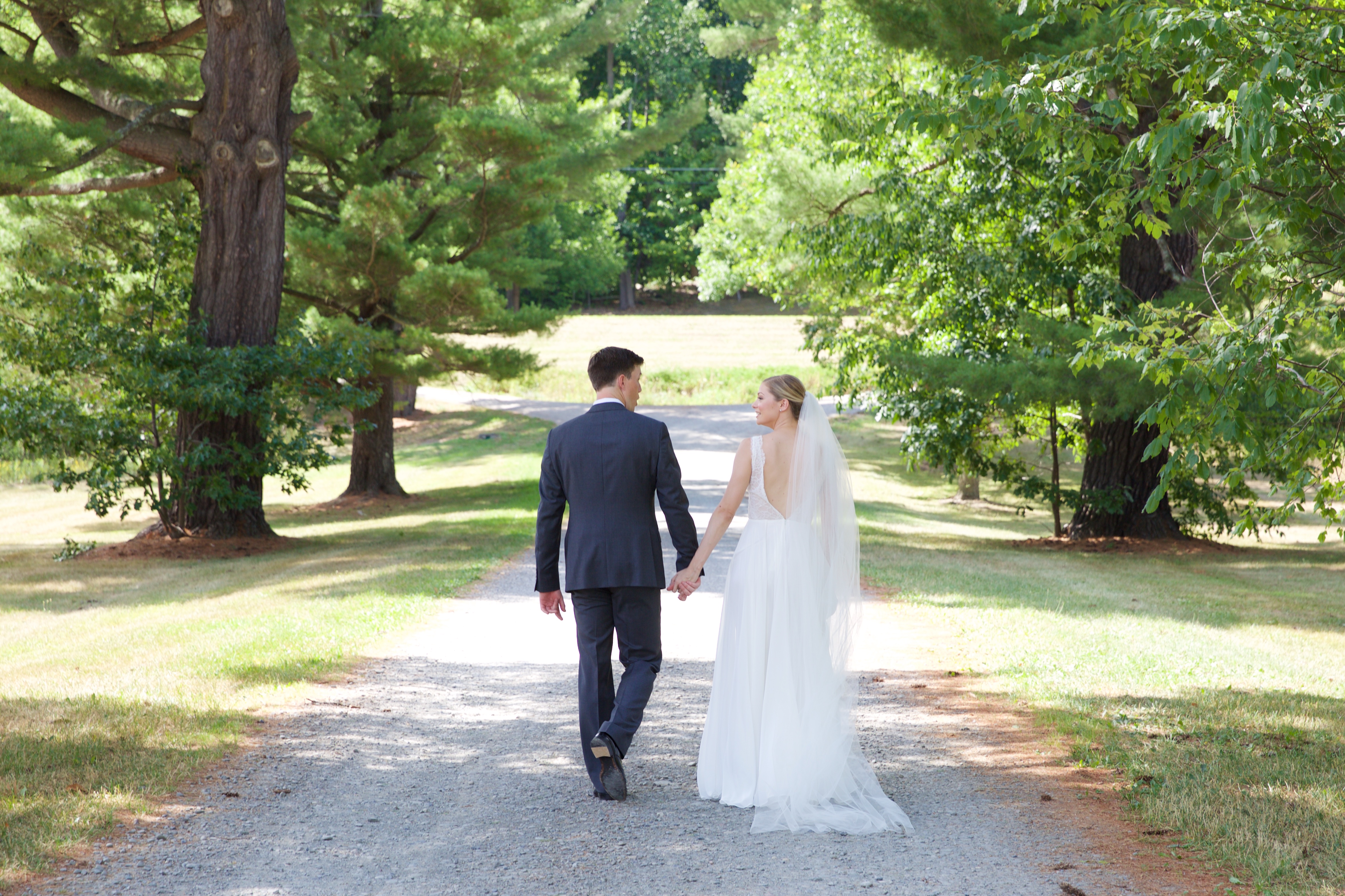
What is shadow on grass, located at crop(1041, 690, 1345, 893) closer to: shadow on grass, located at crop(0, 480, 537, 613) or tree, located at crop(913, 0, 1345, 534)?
tree, located at crop(913, 0, 1345, 534)

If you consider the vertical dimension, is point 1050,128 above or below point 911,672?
above

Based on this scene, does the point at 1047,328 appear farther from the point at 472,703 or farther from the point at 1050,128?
the point at 472,703

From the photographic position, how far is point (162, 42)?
1505cm

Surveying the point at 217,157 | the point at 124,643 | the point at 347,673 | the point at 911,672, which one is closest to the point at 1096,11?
the point at 911,672

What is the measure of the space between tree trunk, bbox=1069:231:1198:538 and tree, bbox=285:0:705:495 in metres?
9.35

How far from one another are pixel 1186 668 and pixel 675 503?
464 cm

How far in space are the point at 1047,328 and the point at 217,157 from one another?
1097cm

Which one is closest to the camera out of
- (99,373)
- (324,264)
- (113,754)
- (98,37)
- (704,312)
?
(113,754)

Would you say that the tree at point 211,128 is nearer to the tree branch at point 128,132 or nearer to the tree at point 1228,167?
the tree branch at point 128,132

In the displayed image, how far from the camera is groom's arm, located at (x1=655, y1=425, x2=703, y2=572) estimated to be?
16.5 feet

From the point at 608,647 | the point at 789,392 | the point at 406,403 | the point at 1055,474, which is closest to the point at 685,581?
the point at 608,647

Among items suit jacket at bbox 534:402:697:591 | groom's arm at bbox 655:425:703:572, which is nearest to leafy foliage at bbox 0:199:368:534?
suit jacket at bbox 534:402:697:591

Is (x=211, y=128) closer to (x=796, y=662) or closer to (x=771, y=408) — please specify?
(x=771, y=408)

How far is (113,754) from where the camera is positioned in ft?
17.9
